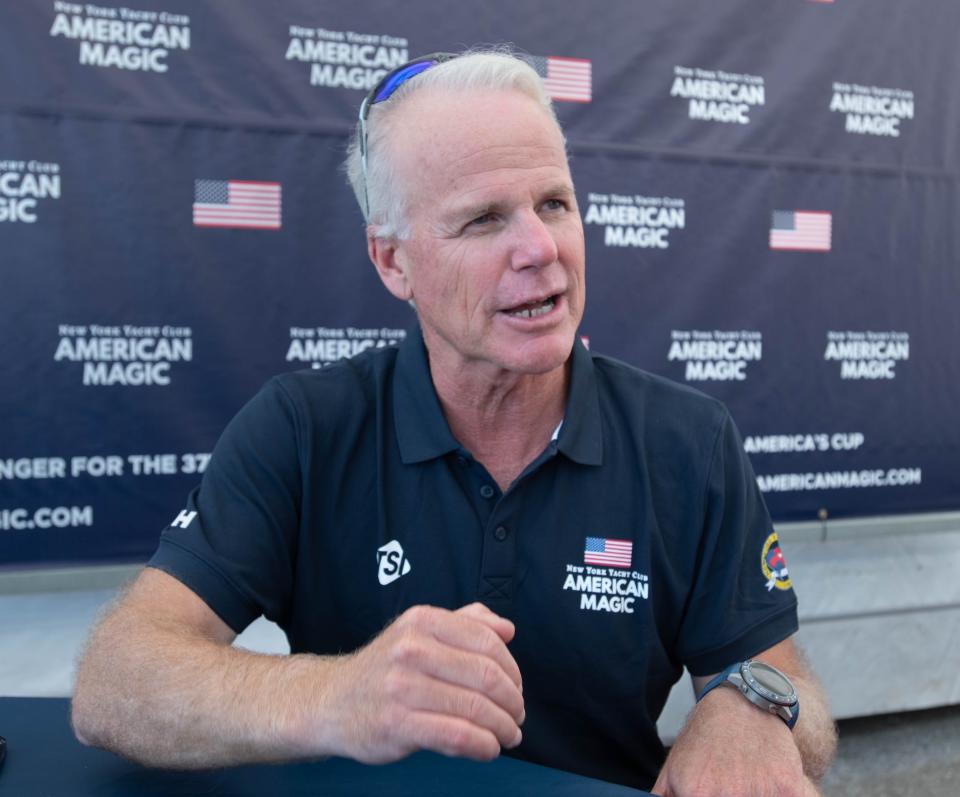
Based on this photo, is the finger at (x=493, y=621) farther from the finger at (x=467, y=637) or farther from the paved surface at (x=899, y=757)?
the paved surface at (x=899, y=757)

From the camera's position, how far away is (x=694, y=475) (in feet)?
3.93

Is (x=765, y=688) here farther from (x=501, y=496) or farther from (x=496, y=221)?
(x=496, y=221)

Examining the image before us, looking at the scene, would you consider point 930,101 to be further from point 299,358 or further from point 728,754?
point 728,754

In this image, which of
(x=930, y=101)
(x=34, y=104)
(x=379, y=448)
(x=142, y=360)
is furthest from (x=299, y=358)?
(x=930, y=101)

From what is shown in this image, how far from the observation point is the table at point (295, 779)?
0.87 meters

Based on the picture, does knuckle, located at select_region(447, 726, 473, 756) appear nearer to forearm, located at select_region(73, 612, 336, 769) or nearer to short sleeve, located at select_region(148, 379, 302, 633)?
forearm, located at select_region(73, 612, 336, 769)

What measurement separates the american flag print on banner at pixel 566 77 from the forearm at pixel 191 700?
1.63 meters

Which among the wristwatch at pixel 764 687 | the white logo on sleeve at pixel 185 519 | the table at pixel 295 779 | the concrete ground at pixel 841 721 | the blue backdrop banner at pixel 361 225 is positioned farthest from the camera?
the concrete ground at pixel 841 721

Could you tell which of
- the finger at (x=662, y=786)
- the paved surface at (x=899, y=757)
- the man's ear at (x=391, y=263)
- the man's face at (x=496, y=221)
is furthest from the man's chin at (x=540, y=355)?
the paved surface at (x=899, y=757)

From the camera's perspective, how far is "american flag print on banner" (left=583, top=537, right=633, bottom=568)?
45.4 inches

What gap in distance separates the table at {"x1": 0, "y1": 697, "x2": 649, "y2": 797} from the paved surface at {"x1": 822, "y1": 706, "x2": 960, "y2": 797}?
182cm

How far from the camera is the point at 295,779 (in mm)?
890

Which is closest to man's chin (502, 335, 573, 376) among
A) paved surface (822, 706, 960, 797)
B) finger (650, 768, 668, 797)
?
finger (650, 768, 668, 797)

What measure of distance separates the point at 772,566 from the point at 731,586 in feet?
0.30
